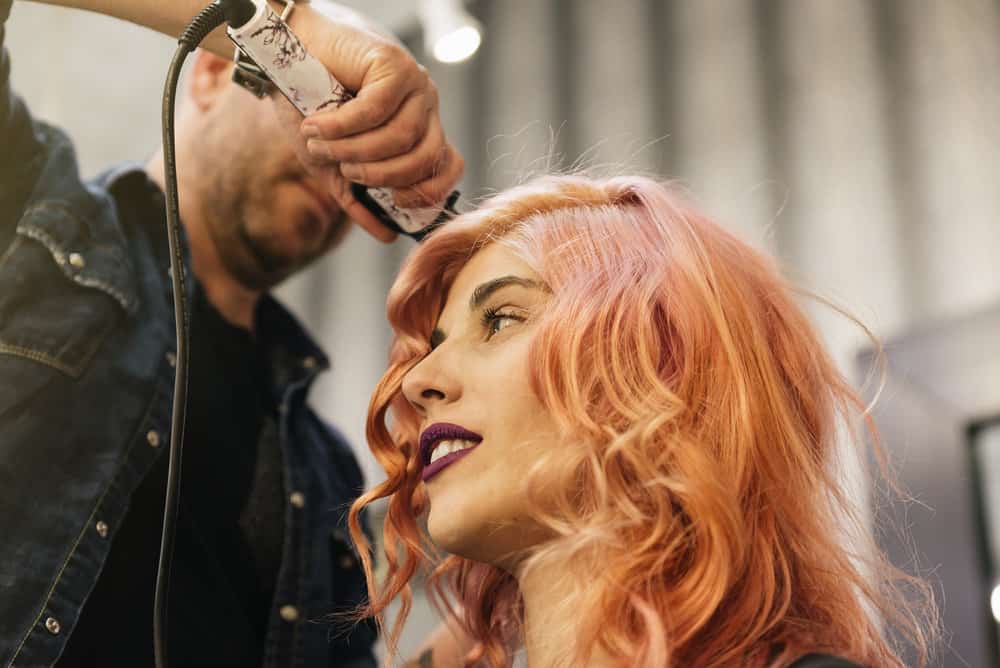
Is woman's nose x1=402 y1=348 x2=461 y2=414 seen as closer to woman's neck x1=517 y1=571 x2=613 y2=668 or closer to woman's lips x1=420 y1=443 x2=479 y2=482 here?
woman's lips x1=420 y1=443 x2=479 y2=482

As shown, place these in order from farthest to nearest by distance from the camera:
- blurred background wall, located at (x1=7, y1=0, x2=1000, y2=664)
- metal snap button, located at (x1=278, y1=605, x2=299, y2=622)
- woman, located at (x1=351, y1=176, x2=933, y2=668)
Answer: blurred background wall, located at (x1=7, y1=0, x2=1000, y2=664) < metal snap button, located at (x1=278, y1=605, x2=299, y2=622) < woman, located at (x1=351, y1=176, x2=933, y2=668)

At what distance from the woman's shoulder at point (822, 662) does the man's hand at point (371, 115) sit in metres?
0.63

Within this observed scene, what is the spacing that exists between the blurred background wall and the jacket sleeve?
477mm

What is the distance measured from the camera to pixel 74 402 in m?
1.22

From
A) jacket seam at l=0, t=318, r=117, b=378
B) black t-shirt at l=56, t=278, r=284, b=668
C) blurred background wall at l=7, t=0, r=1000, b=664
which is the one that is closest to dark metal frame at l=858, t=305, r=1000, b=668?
blurred background wall at l=7, t=0, r=1000, b=664

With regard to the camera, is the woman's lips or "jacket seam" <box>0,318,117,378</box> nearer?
the woman's lips

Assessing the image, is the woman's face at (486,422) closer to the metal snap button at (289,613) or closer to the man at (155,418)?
the man at (155,418)

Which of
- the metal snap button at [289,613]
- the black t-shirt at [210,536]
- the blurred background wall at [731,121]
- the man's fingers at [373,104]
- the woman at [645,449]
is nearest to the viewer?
the woman at [645,449]

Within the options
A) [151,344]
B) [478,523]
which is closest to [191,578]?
[151,344]

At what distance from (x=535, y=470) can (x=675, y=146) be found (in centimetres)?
158

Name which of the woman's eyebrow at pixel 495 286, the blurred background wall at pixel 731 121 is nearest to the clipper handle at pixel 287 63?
the woman's eyebrow at pixel 495 286

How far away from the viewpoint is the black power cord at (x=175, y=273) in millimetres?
1009

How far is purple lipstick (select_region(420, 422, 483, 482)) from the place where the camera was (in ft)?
3.52

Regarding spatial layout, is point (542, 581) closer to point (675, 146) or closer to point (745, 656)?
point (745, 656)
